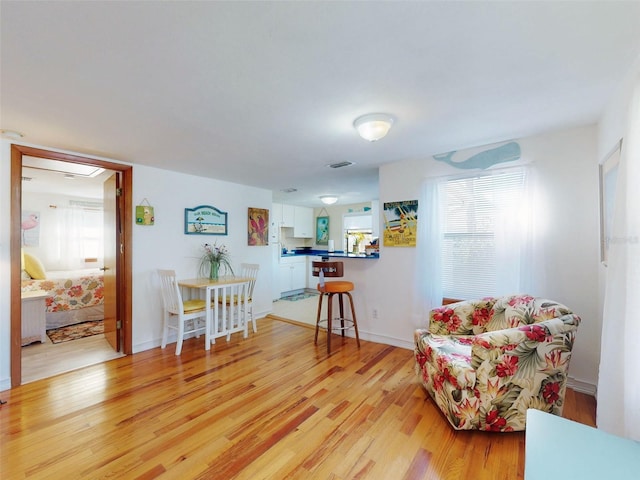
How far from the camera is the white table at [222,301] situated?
3.29m

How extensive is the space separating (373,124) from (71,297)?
16.2ft

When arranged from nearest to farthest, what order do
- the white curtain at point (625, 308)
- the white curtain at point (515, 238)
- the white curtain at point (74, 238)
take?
the white curtain at point (625, 308)
the white curtain at point (515, 238)
the white curtain at point (74, 238)

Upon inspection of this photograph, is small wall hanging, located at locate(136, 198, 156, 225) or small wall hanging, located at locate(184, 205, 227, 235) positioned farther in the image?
small wall hanging, located at locate(184, 205, 227, 235)

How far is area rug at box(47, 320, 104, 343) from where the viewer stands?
3.55 metres

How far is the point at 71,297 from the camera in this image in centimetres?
407

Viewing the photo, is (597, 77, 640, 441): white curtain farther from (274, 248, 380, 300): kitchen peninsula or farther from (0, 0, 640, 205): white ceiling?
(274, 248, 380, 300): kitchen peninsula

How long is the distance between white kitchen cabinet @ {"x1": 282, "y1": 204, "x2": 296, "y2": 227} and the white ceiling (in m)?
4.04

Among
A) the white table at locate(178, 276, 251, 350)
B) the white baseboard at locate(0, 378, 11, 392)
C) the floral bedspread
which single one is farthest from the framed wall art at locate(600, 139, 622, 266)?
the floral bedspread

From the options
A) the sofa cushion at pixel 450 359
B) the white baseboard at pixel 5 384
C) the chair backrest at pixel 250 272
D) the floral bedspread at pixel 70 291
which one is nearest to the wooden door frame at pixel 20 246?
the white baseboard at pixel 5 384

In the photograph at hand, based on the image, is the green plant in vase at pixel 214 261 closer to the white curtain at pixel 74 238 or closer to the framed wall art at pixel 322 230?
the framed wall art at pixel 322 230

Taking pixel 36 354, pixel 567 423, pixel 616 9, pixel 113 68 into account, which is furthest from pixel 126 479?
pixel 616 9

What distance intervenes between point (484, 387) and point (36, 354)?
4.45 m

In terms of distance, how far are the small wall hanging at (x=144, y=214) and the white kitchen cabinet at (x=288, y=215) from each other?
3450mm

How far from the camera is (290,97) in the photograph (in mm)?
1728
